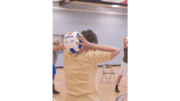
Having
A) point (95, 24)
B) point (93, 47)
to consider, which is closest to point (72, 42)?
point (93, 47)

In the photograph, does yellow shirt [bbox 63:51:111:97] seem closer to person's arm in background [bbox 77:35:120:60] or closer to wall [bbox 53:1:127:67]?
person's arm in background [bbox 77:35:120:60]

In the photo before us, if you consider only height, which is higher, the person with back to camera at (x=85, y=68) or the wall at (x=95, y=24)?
the wall at (x=95, y=24)

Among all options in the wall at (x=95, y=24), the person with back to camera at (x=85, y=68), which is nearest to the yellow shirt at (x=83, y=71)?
the person with back to camera at (x=85, y=68)

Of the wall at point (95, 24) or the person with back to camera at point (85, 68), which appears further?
the wall at point (95, 24)

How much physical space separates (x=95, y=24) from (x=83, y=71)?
10278 mm

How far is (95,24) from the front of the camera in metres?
11.4

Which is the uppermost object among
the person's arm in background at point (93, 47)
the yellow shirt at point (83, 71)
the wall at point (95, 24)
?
the wall at point (95, 24)

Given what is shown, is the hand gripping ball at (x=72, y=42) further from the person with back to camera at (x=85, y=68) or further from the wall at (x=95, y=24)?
the wall at (x=95, y=24)

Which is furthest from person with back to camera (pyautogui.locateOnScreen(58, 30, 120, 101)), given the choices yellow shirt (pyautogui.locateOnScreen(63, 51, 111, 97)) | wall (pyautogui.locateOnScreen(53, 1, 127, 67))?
wall (pyautogui.locateOnScreen(53, 1, 127, 67))

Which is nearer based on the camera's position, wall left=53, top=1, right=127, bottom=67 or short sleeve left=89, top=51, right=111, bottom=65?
short sleeve left=89, top=51, right=111, bottom=65

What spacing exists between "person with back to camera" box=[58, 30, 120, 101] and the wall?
366 inches

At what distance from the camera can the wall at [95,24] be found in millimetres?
10555

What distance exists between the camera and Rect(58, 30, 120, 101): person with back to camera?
1.31 m
